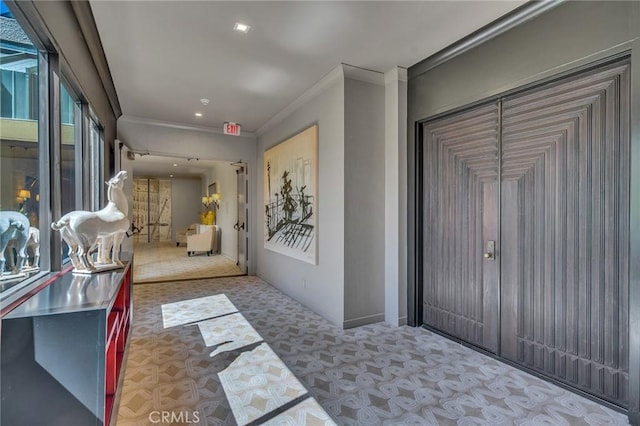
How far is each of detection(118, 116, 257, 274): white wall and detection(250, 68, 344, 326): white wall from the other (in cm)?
185

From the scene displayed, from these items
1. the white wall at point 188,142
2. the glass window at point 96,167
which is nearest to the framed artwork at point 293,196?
the white wall at point 188,142

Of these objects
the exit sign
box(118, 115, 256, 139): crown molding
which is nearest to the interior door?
box(118, 115, 256, 139): crown molding

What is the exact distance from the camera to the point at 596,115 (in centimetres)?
216

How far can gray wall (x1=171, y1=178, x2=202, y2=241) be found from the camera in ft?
42.7

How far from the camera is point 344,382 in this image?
239 centimetres

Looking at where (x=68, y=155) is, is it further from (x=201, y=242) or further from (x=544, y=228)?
(x=201, y=242)

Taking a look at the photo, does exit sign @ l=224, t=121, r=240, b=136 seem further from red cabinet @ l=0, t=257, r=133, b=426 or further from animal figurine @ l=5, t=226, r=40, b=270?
red cabinet @ l=0, t=257, r=133, b=426

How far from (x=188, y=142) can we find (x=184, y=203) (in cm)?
817

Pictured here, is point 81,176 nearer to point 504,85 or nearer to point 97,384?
point 97,384

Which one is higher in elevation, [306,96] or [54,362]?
[306,96]

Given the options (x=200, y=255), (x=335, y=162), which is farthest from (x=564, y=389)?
(x=200, y=255)

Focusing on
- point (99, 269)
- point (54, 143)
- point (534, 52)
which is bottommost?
point (99, 269)

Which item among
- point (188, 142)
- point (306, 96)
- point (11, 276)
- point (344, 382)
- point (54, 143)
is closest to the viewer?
point (11, 276)

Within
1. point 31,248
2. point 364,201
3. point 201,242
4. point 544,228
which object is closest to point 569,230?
point 544,228
